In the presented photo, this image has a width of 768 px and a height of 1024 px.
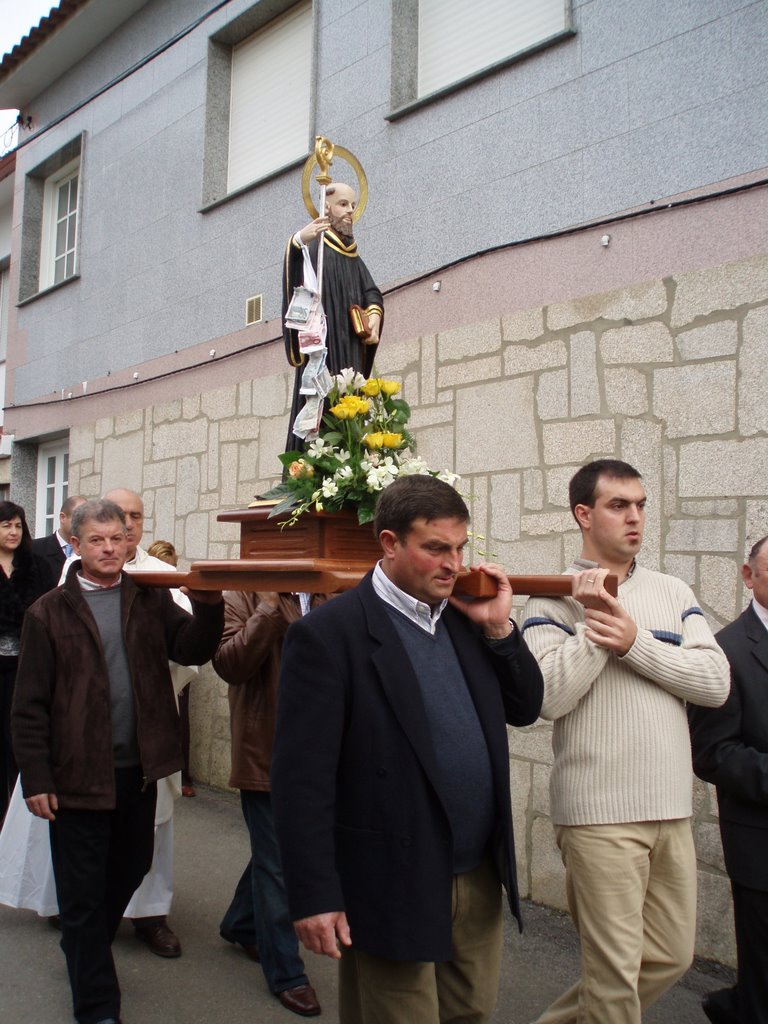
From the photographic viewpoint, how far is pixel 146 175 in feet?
28.8

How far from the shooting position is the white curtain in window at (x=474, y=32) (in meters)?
5.66

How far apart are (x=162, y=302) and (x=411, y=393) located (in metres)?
3.32

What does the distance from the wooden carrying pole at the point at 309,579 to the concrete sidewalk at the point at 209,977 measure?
1.74 meters

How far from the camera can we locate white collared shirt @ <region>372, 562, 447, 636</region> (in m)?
2.56

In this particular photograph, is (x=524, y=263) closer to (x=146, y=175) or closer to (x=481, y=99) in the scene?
(x=481, y=99)

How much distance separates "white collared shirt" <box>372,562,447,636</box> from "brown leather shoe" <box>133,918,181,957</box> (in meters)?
2.70

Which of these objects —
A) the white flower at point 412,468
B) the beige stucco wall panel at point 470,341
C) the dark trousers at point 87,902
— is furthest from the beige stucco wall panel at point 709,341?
the dark trousers at point 87,902

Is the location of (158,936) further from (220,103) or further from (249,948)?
(220,103)

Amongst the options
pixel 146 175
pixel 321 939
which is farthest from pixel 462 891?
pixel 146 175

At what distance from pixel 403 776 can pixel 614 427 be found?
2971mm

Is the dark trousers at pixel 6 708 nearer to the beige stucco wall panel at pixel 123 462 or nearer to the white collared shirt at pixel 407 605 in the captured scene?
the beige stucco wall panel at pixel 123 462

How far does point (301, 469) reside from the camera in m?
3.26

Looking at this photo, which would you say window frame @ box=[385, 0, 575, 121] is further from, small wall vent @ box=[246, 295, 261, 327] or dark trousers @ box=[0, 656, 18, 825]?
dark trousers @ box=[0, 656, 18, 825]

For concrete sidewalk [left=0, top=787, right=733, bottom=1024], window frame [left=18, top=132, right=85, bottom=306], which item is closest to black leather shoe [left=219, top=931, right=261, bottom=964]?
concrete sidewalk [left=0, top=787, right=733, bottom=1024]
